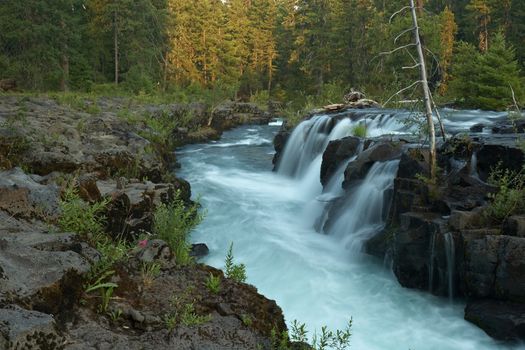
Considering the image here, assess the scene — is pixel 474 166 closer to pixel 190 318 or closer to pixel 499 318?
pixel 499 318

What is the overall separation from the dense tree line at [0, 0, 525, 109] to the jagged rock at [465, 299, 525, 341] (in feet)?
15.4

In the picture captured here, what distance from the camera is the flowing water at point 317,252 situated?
7.42m

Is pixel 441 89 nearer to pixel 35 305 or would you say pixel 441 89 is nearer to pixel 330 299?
pixel 330 299

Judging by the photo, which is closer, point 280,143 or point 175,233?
point 175,233

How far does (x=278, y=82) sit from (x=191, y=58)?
1259 cm

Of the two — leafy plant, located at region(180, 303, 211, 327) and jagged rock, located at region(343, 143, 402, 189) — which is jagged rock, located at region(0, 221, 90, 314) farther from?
jagged rock, located at region(343, 143, 402, 189)

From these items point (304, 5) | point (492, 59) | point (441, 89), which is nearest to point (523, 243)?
point (492, 59)

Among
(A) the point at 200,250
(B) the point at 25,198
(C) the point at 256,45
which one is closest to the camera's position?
(B) the point at 25,198

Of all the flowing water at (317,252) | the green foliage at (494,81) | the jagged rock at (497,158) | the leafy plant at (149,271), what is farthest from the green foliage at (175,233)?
the green foliage at (494,81)

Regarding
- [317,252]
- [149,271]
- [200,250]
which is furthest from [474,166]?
[149,271]

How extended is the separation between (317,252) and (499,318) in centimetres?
448

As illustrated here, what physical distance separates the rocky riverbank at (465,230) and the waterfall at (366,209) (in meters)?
0.23

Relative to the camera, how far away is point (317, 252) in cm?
1063

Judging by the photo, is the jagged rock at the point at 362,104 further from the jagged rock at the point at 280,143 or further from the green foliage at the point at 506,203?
the green foliage at the point at 506,203
